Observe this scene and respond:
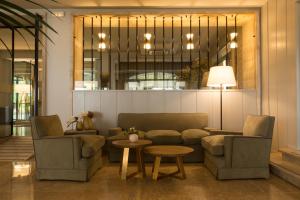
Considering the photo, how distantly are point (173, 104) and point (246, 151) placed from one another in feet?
7.87

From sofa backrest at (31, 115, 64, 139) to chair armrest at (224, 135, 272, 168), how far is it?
8.07ft

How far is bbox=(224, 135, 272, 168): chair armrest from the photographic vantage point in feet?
12.3

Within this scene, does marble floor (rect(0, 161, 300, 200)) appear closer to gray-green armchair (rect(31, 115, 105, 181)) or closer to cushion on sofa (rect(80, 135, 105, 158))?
gray-green armchair (rect(31, 115, 105, 181))

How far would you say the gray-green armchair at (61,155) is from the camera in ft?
12.2

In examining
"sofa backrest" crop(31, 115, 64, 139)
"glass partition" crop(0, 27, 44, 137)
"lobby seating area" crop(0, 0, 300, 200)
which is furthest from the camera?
"glass partition" crop(0, 27, 44, 137)

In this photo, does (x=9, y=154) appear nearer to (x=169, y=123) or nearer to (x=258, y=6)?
(x=169, y=123)

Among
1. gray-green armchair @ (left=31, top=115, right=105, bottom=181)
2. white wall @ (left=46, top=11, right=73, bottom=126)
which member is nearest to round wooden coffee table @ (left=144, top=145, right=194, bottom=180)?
gray-green armchair @ (left=31, top=115, right=105, bottom=181)

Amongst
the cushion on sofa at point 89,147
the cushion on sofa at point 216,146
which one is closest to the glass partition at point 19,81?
the cushion on sofa at point 89,147

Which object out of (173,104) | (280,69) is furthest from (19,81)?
(280,69)

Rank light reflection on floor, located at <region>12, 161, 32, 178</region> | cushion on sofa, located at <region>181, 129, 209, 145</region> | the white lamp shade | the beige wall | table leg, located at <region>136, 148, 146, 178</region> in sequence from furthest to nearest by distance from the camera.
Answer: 1. the white lamp shade
2. cushion on sofa, located at <region>181, 129, 209, 145</region>
3. the beige wall
4. light reflection on floor, located at <region>12, 161, 32, 178</region>
5. table leg, located at <region>136, 148, 146, 178</region>

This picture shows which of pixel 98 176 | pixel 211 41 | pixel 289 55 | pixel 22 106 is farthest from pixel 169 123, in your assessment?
pixel 22 106

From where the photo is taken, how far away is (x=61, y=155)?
375 centimetres

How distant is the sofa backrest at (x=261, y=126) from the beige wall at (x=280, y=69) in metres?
0.77

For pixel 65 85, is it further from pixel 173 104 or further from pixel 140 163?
pixel 140 163
